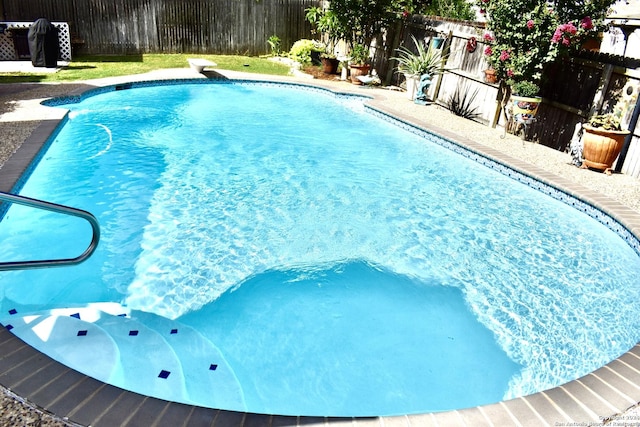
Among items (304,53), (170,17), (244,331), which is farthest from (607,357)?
(170,17)

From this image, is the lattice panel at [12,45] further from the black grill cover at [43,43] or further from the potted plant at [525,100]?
the potted plant at [525,100]

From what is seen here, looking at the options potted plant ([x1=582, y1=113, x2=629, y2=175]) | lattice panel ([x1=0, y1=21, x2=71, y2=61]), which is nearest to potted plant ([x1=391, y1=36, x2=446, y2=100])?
potted plant ([x1=582, y1=113, x2=629, y2=175])

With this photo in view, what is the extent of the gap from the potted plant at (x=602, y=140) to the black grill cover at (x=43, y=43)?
1205cm

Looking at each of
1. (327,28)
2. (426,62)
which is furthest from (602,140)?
(327,28)

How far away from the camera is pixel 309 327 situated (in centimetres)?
406

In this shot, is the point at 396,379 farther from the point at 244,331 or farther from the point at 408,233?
the point at 408,233

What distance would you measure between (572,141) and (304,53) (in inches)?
355

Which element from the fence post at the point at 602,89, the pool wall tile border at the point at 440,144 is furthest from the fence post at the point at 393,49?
the fence post at the point at 602,89

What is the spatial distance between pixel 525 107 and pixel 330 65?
6.96m

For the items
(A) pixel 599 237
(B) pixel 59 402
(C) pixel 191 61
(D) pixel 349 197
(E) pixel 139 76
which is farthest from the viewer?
(C) pixel 191 61

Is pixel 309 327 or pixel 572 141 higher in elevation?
pixel 572 141

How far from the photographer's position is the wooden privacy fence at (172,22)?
14.0 m

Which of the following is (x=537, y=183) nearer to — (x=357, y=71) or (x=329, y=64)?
(x=357, y=71)

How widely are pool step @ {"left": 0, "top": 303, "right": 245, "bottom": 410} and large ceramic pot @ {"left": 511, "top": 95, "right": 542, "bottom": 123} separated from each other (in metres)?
6.71
